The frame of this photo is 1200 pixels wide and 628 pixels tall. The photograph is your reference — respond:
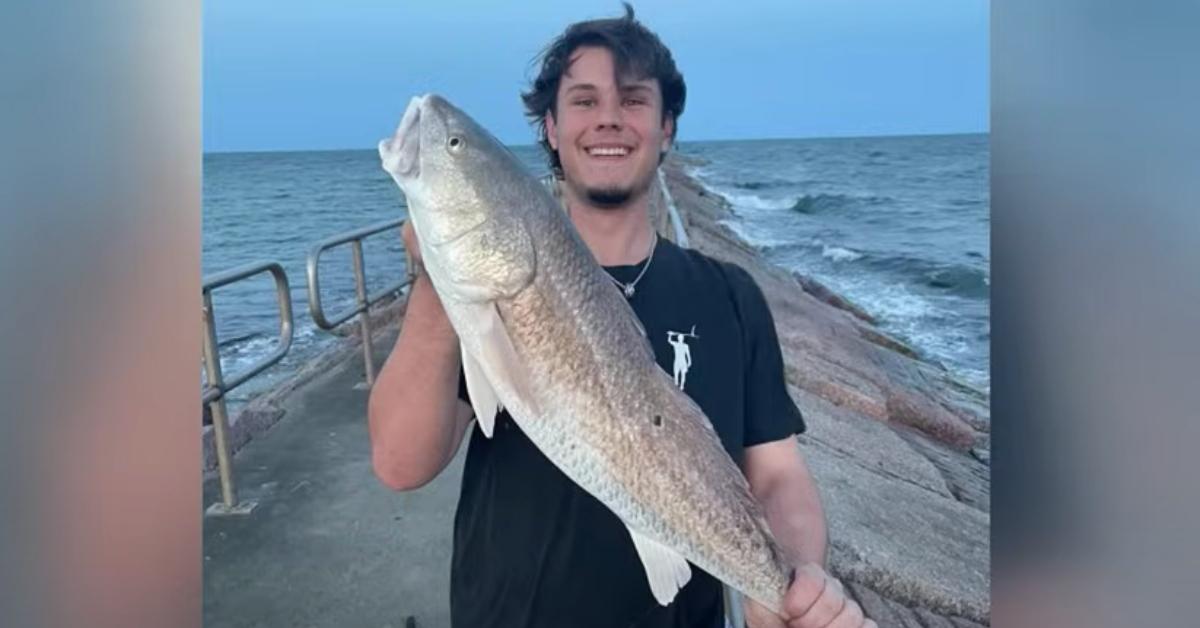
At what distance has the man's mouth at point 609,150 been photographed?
245 centimetres

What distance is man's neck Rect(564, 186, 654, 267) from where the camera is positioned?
8.35ft

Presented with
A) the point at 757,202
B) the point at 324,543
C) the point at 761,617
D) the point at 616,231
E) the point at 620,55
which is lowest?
the point at 324,543

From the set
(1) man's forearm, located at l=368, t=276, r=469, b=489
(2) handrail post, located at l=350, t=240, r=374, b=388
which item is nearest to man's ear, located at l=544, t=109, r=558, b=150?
(1) man's forearm, located at l=368, t=276, r=469, b=489

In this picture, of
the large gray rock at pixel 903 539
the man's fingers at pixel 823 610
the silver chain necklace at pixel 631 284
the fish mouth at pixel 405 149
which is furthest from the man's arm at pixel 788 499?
the large gray rock at pixel 903 539

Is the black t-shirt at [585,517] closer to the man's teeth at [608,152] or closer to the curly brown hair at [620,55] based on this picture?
the man's teeth at [608,152]

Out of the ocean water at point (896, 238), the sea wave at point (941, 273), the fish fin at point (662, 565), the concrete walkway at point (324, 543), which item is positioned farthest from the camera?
the sea wave at point (941, 273)

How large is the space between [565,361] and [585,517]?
1.83ft

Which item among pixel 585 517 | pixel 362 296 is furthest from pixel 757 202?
pixel 585 517

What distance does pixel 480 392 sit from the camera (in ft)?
6.45

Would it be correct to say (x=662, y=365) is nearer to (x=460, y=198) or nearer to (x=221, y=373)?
(x=460, y=198)

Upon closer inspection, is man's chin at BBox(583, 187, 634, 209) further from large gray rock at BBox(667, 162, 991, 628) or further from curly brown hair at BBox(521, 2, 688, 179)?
large gray rock at BBox(667, 162, 991, 628)

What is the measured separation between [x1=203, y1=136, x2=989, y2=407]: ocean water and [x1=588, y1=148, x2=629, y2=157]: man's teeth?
164mm
